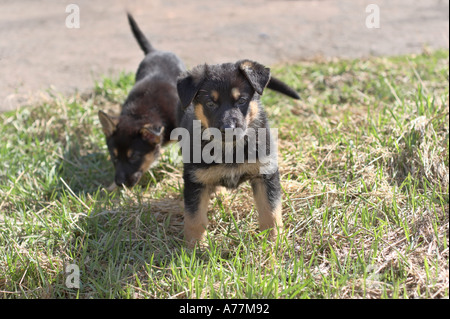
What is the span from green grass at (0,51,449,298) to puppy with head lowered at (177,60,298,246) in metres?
0.19

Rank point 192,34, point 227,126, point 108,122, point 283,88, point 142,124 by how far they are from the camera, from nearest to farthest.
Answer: point 227,126 → point 283,88 → point 108,122 → point 142,124 → point 192,34

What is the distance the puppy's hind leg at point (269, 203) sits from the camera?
3209 mm

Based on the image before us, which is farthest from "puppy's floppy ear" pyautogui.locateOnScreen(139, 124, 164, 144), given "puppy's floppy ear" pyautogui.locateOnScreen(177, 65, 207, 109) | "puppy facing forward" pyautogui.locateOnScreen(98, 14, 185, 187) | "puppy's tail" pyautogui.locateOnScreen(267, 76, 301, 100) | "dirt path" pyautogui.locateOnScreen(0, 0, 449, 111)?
"dirt path" pyautogui.locateOnScreen(0, 0, 449, 111)

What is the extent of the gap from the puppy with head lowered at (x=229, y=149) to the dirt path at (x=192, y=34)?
9.63 feet

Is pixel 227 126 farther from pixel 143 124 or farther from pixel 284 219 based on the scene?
pixel 143 124

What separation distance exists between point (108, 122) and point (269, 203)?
183cm

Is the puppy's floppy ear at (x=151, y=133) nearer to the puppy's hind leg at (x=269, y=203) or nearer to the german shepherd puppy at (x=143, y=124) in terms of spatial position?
the german shepherd puppy at (x=143, y=124)

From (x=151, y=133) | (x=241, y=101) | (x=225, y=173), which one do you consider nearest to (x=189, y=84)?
(x=241, y=101)

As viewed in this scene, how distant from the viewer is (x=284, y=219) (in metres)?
3.39

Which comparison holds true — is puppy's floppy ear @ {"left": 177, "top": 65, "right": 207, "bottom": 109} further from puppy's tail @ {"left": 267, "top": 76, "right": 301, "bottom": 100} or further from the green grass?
puppy's tail @ {"left": 267, "top": 76, "right": 301, "bottom": 100}

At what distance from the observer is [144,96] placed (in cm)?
482

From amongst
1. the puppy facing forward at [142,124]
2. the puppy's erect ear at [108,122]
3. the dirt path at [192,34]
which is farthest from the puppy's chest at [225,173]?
the dirt path at [192,34]
